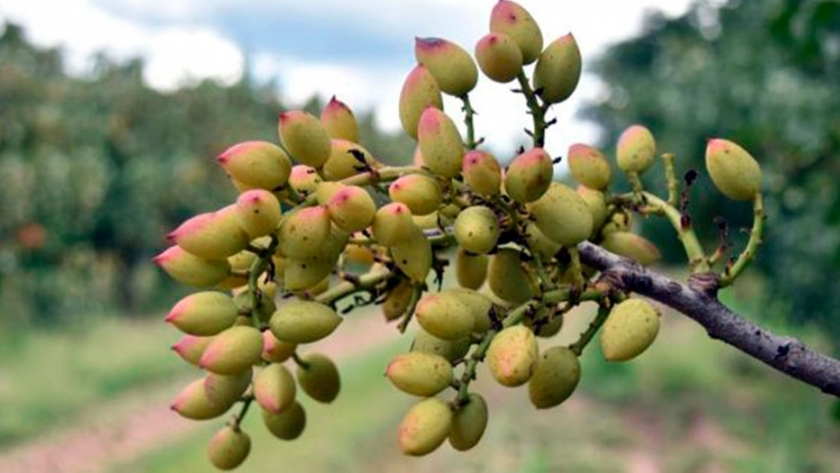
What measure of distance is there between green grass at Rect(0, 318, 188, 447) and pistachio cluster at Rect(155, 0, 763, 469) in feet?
29.4

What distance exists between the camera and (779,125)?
7.72m

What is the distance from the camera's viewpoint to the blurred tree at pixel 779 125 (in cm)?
468

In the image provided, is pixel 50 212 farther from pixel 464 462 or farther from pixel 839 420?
pixel 839 420

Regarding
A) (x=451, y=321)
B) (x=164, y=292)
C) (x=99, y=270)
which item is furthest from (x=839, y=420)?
(x=164, y=292)

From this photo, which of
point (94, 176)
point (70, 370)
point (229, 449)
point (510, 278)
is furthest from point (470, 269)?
point (94, 176)

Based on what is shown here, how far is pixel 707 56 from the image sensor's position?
12109 millimetres

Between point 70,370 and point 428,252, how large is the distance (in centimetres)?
1124

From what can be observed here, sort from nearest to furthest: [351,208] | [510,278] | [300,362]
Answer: [351,208]
[510,278]
[300,362]

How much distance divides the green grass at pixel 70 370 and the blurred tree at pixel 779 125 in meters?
5.39

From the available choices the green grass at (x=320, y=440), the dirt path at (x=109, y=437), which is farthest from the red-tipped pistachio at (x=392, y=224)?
the green grass at (x=320, y=440)

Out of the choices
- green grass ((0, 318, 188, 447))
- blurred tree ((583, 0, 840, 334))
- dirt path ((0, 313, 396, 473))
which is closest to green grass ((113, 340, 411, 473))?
dirt path ((0, 313, 396, 473))

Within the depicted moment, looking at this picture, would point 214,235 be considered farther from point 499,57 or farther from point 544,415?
point 544,415

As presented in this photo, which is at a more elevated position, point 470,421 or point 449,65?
point 449,65

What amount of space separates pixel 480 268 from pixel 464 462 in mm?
6600
